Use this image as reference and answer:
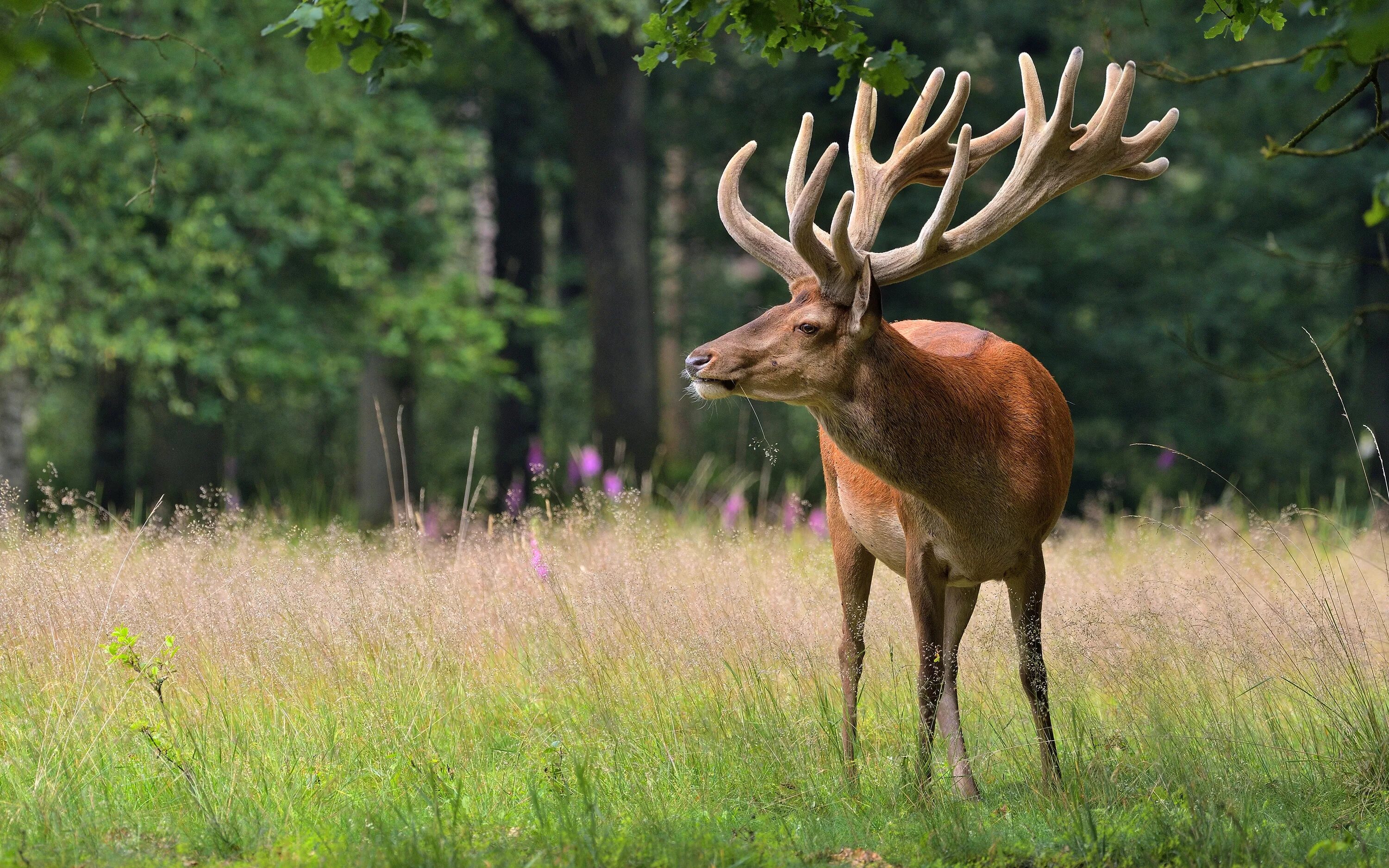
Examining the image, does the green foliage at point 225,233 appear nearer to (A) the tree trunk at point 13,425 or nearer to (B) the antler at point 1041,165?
(A) the tree trunk at point 13,425

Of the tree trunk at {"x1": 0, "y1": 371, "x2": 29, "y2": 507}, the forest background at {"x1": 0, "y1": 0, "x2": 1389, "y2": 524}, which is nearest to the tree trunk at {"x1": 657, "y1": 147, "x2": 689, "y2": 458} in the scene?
the forest background at {"x1": 0, "y1": 0, "x2": 1389, "y2": 524}

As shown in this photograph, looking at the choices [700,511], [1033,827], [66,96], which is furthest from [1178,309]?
[1033,827]

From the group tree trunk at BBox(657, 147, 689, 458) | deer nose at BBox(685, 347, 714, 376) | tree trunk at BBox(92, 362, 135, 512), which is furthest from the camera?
tree trunk at BBox(657, 147, 689, 458)

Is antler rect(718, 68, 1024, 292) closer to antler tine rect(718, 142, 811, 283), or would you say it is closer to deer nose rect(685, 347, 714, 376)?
antler tine rect(718, 142, 811, 283)

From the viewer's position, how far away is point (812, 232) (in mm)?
4488

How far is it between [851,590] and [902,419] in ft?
3.20

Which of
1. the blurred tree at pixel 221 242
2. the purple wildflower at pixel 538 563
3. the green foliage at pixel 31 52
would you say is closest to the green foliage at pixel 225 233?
the blurred tree at pixel 221 242

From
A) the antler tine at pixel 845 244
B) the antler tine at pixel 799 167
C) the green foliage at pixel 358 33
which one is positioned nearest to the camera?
the green foliage at pixel 358 33

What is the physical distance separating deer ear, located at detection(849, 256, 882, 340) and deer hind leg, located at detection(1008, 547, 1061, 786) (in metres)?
0.95

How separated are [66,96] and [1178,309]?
12.8 m

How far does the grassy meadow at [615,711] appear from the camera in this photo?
4105mm

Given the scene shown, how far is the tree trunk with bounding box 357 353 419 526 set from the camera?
15.0 m

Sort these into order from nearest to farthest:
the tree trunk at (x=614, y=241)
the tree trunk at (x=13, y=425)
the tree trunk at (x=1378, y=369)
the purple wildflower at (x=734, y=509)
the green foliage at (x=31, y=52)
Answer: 1. the green foliage at (x=31, y=52)
2. the purple wildflower at (x=734, y=509)
3. the tree trunk at (x=13, y=425)
4. the tree trunk at (x=614, y=241)
5. the tree trunk at (x=1378, y=369)

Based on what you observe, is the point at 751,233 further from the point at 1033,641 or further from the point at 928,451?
the point at 1033,641
